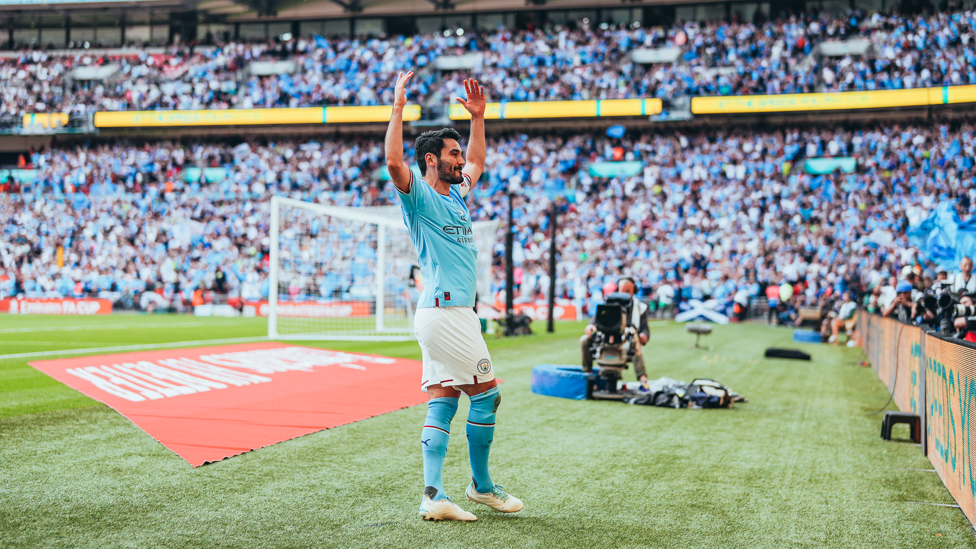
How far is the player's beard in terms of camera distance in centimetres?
383

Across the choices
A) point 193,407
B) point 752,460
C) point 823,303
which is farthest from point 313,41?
point 752,460

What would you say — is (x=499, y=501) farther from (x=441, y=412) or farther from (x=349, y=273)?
(x=349, y=273)

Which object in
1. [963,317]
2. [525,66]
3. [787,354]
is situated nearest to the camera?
[963,317]

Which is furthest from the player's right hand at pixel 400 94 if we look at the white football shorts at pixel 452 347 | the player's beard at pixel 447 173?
the white football shorts at pixel 452 347

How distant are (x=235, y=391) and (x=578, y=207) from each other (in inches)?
930

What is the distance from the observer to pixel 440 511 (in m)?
3.52

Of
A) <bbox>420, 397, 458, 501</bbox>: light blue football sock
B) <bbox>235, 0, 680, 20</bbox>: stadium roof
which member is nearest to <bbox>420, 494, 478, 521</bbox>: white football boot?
<bbox>420, 397, 458, 501</bbox>: light blue football sock

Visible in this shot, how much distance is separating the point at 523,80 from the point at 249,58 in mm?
15350

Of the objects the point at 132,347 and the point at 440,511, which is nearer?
the point at 440,511

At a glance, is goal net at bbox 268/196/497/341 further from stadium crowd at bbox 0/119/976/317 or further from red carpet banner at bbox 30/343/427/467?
stadium crowd at bbox 0/119/976/317

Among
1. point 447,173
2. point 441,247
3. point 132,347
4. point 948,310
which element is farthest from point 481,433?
point 132,347

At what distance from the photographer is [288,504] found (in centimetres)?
375

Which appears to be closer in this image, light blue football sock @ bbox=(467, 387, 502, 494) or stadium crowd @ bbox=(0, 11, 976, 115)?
light blue football sock @ bbox=(467, 387, 502, 494)

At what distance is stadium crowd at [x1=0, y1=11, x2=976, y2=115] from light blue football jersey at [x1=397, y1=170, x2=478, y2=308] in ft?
96.0
